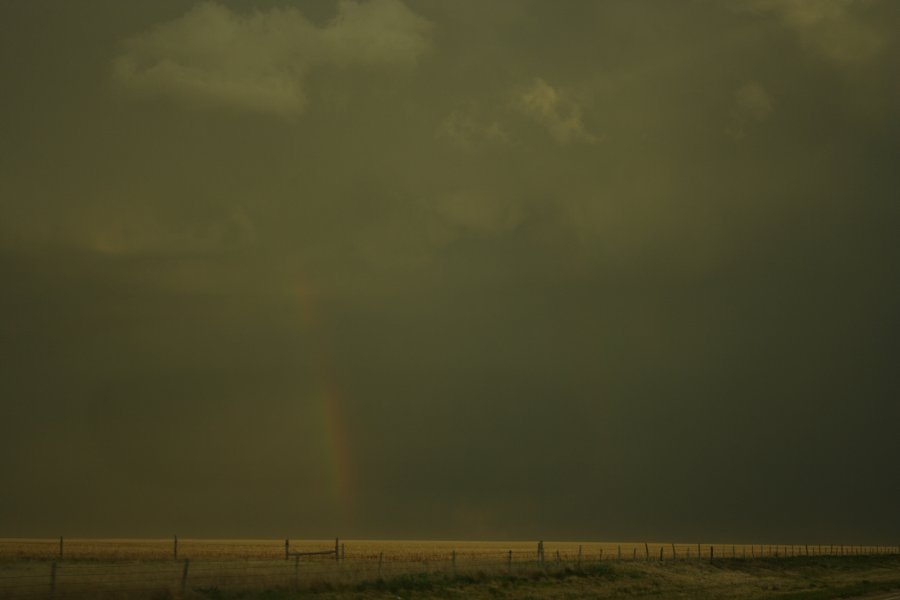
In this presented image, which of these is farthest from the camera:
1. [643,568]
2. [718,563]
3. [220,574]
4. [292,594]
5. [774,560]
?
[774,560]

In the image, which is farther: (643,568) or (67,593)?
(643,568)

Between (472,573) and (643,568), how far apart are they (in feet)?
75.8

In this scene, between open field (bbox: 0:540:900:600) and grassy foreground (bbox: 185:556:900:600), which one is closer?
open field (bbox: 0:540:900:600)

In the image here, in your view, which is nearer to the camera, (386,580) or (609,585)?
(386,580)

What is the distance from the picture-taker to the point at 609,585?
59.4 m

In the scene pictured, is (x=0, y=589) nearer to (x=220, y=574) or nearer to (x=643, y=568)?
(x=220, y=574)

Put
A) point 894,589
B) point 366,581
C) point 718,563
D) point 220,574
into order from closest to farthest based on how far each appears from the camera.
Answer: point 220,574 < point 366,581 < point 894,589 < point 718,563

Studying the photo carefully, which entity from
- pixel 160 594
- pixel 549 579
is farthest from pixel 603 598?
pixel 160 594

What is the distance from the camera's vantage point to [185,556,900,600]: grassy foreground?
42.1 metres

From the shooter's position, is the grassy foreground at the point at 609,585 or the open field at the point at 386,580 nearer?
the open field at the point at 386,580

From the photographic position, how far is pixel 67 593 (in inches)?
1297

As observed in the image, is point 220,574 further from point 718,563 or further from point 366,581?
point 718,563

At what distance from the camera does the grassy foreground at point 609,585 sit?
42.1m

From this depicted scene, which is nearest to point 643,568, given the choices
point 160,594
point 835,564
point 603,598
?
point 603,598
